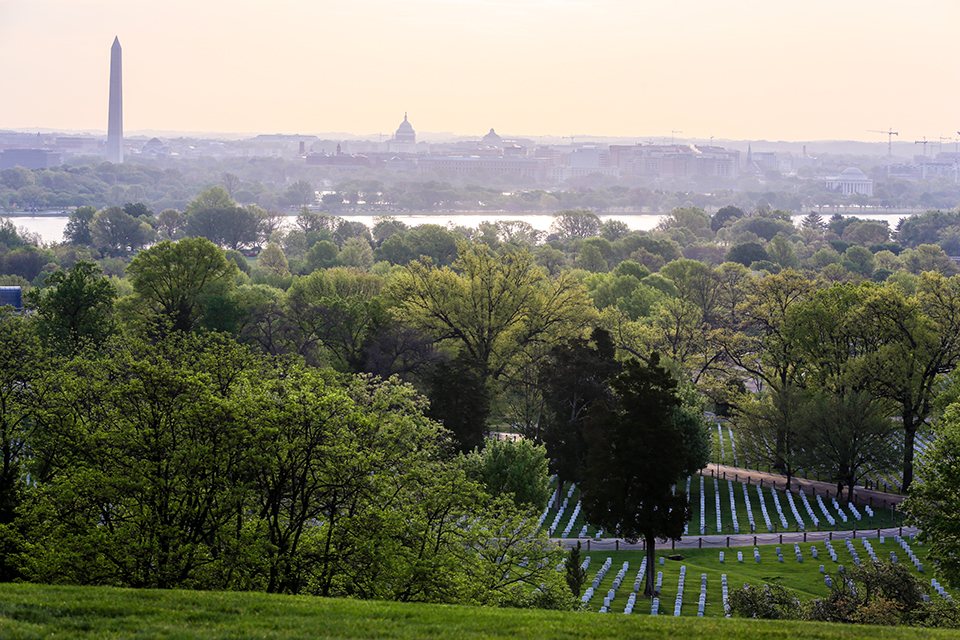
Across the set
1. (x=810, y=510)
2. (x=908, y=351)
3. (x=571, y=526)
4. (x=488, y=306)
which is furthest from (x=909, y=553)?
(x=488, y=306)

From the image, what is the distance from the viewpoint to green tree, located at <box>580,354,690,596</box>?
28.8m

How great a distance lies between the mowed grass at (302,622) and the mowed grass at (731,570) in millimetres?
10083

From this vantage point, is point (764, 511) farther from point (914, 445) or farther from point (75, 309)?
point (75, 309)

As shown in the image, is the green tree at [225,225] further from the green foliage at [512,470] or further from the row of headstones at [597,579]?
the row of headstones at [597,579]

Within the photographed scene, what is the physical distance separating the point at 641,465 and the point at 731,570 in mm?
5463

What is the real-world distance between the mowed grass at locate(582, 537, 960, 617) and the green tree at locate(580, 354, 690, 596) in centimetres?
167

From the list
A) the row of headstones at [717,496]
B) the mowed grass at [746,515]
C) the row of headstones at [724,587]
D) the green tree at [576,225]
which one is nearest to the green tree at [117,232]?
the green tree at [576,225]

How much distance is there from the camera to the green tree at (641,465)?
2881cm

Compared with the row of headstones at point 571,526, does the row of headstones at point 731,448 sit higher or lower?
lower

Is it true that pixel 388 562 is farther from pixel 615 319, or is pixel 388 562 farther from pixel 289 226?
pixel 289 226

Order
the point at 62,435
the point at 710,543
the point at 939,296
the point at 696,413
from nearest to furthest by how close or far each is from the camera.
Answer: the point at 62,435
the point at 710,543
the point at 696,413
the point at 939,296

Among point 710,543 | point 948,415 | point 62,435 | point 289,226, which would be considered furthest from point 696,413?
point 289,226

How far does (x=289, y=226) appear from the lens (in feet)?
434

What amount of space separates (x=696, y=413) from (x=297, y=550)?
84.0 feet
